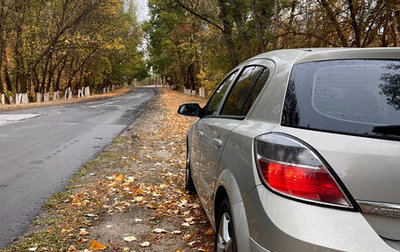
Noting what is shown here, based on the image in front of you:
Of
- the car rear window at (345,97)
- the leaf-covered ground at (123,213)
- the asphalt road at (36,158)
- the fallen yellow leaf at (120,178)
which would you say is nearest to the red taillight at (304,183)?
the car rear window at (345,97)

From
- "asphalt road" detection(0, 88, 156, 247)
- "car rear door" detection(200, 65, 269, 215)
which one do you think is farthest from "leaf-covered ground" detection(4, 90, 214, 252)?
"car rear door" detection(200, 65, 269, 215)

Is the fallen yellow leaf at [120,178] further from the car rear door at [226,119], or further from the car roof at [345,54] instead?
the car roof at [345,54]

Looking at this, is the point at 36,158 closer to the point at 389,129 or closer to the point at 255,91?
the point at 255,91

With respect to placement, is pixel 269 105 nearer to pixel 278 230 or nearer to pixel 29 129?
pixel 278 230

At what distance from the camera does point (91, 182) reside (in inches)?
223

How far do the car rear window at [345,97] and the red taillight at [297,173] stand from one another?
17cm

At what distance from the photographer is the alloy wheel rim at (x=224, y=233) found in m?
2.35

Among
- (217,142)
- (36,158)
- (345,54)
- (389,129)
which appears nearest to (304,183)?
(389,129)

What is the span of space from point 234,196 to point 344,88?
952 millimetres

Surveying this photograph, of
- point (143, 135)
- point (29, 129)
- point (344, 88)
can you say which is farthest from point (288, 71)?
point (29, 129)

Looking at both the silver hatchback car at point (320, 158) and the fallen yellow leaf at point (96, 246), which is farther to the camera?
the fallen yellow leaf at point (96, 246)

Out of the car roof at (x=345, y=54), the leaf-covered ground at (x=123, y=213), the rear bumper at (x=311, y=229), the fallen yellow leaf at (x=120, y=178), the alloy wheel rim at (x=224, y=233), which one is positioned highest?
the car roof at (x=345, y=54)

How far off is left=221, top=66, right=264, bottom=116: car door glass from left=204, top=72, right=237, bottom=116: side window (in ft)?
1.16

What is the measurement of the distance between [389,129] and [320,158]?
37cm
